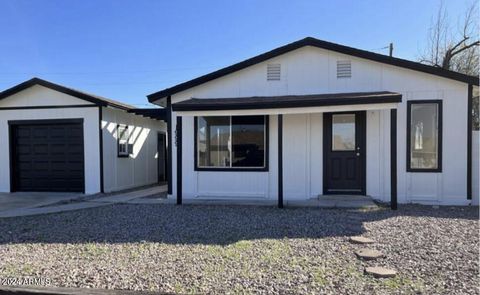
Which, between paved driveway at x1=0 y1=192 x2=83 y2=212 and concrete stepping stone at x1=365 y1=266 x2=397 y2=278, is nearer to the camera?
concrete stepping stone at x1=365 y1=266 x2=397 y2=278

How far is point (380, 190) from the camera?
9.53m

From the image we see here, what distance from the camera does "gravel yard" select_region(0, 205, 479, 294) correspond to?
3967 mm

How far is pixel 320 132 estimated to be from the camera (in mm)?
9781

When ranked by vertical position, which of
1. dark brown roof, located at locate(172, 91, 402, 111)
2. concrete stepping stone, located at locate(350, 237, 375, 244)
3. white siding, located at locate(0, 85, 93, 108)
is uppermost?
white siding, located at locate(0, 85, 93, 108)

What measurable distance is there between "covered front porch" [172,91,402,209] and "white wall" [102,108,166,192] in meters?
3.41

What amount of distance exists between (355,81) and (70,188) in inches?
382

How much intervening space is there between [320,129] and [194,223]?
450 cm

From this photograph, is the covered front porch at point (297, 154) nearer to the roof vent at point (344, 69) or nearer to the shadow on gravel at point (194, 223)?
the roof vent at point (344, 69)

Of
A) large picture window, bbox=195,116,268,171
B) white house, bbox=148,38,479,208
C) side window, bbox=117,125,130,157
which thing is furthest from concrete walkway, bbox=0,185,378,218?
side window, bbox=117,125,130,157

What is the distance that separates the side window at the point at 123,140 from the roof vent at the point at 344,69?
26.0 feet

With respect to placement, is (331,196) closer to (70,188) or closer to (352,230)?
(352,230)

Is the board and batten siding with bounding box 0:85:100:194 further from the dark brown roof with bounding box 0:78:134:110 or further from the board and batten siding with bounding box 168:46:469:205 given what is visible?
the board and batten siding with bounding box 168:46:469:205

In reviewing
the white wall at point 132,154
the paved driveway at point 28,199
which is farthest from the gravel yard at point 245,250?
the white wall at point 132,154

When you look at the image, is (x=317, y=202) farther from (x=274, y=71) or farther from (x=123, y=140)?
(x=123, y=140)
